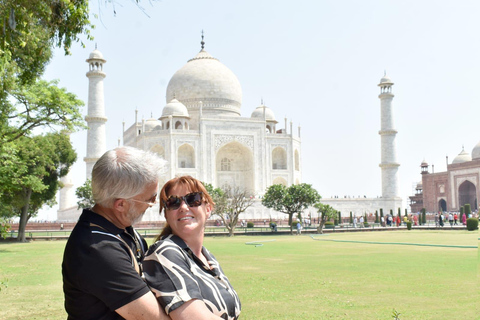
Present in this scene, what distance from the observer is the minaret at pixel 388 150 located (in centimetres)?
3800

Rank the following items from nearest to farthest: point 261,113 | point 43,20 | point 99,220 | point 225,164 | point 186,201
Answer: point 99,220 < point 186,201 < point 43,20 < point 225,164 < point 261,113

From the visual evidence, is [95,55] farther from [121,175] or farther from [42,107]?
[121,175]

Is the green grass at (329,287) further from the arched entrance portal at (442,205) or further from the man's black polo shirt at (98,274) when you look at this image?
the arched entrance portal at (442,205)

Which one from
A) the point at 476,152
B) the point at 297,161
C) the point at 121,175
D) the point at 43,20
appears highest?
the point at 476,152

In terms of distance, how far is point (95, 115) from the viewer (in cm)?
3334

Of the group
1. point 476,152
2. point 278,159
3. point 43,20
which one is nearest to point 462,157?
point 476,152

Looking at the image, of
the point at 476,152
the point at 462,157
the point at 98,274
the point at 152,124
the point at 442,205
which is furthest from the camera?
the point at 462,157

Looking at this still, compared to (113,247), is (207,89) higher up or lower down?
higher up

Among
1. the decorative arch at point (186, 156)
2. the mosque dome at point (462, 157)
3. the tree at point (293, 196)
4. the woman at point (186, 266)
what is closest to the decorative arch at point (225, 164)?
the decorative arch at point (186, 156)

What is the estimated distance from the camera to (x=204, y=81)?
131ft

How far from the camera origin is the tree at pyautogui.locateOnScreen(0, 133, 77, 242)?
14781mm

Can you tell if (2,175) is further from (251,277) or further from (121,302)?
(121,302)

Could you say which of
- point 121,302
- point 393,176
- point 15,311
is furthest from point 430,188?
point 121,302

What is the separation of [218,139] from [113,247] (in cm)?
3502
